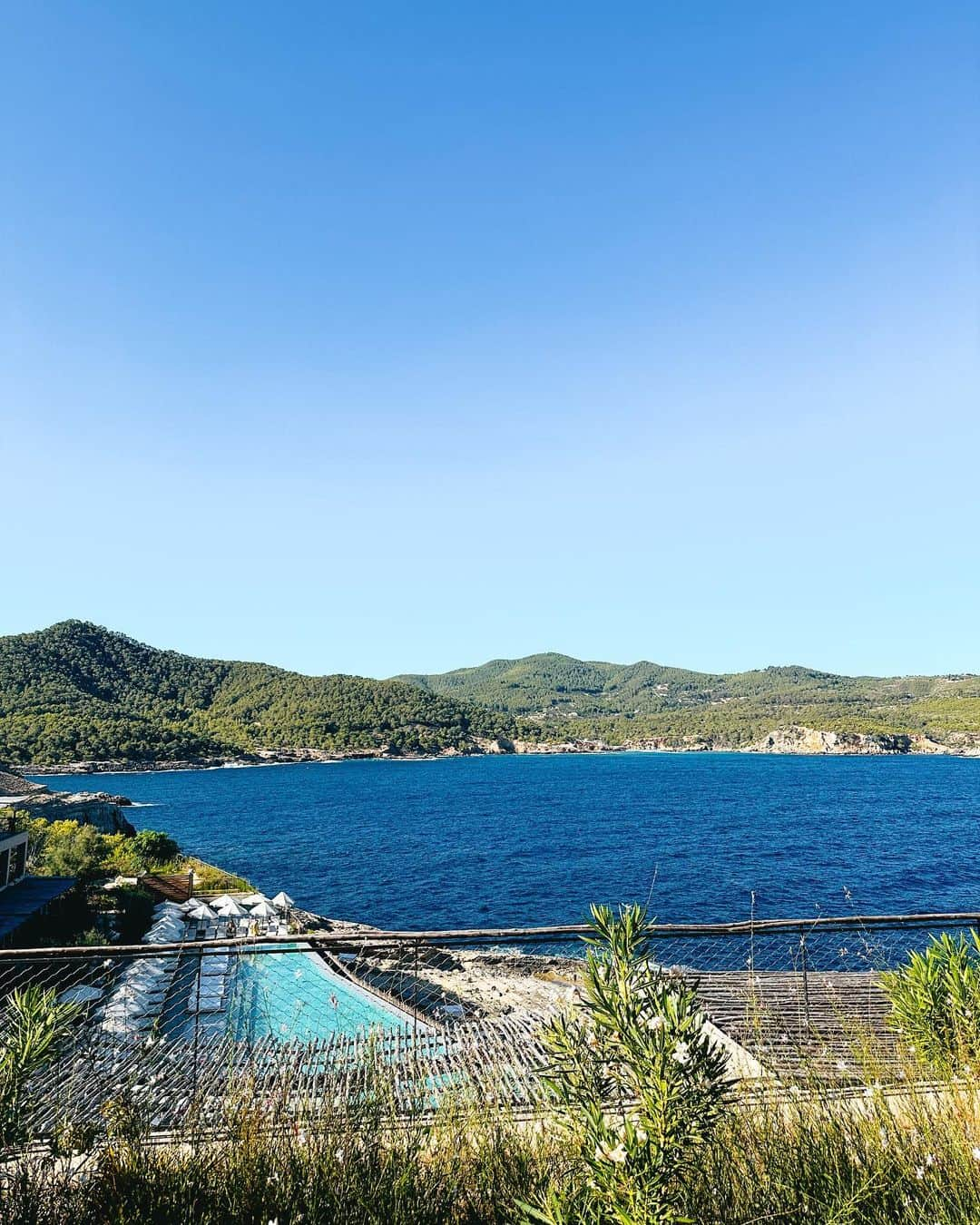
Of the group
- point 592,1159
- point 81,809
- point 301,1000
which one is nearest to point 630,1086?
point 592,1159

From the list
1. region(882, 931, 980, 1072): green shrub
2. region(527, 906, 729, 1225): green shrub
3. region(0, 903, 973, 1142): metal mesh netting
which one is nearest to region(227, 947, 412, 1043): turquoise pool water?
region(0, 903, 973, 1142): metal mesh netting

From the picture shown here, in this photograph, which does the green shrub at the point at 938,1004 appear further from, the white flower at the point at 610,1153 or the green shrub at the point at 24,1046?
the green shrub at the point at 24,1046

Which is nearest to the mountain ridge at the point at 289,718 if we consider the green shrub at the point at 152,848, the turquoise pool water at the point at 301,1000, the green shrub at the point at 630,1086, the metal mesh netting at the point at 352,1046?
the green shrub at the point at 152,848

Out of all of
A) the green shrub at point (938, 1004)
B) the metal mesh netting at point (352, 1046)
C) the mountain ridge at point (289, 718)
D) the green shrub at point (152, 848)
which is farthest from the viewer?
the mountain ridge at point (289, 718)

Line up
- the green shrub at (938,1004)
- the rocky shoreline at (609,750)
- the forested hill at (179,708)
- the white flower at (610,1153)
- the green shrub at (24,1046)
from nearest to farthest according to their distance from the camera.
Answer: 1. the white flower at (610,1153)
2. the green shrub at (24,1046)
3. the green shrub at (938,1004)
4. the rocky shoreline at (609,750)
5. the forested hill at (179,708)

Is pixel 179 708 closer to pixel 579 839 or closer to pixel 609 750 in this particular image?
pixel 609 750

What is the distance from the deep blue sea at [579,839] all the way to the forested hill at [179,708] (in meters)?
11.9

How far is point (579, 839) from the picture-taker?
49.0 m

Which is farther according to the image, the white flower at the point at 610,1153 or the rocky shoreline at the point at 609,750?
the rocky shoreline at the point at 609,750

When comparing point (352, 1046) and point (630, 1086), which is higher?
point (630, 1086)

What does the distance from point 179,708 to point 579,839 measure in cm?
10450

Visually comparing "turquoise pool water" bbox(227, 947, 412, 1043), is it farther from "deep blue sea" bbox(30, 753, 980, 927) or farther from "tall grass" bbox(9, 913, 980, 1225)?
"tall grass" bbox(9, 913, 980, 1225)

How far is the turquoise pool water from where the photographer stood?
542 inches

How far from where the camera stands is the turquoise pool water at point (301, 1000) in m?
13.8
